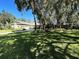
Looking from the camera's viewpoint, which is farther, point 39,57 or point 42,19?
point 42,19

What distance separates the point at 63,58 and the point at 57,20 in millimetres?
21788

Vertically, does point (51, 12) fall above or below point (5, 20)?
above

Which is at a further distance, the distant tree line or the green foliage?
the green foliage

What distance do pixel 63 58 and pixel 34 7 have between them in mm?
Result: 16489

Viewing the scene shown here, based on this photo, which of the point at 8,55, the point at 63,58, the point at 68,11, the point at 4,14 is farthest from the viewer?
the point at 4,14

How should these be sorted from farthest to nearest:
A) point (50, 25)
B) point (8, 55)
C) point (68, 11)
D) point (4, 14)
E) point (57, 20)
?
point (4, 14) → point (50, 25) → point (57, 20) → point (68, 11) → point (8, 55)

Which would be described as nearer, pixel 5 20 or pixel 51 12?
pixel 51 12

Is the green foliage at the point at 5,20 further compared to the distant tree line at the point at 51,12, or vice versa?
the green foliage at the point at 5,20

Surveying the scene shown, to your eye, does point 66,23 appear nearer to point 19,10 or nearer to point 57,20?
point 57,20

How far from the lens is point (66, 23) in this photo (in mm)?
32688

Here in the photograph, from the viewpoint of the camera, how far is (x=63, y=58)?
7.99 metres

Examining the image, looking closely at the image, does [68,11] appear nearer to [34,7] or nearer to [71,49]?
[34,7]

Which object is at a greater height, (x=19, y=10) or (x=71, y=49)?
(x=19, y=10)

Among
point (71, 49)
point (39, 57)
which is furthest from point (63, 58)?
point (71, 49)
